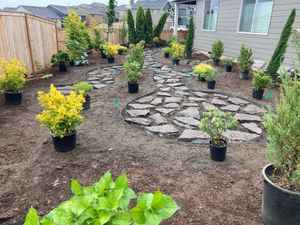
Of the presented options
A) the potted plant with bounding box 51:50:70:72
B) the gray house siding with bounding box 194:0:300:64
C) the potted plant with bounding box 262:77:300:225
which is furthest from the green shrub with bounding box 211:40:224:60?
the potted plant with bounding box 262:77:300:225

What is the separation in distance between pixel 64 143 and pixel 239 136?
297 cm

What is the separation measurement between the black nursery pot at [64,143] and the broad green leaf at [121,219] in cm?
257

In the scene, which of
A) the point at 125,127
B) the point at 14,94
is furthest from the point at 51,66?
the point at 125,127

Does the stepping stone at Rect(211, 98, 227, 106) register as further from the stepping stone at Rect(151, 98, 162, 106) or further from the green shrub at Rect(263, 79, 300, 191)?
the green shrub at Rect(263, 79, 300, 191)

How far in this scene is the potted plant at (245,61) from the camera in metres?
7.93

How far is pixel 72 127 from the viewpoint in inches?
138

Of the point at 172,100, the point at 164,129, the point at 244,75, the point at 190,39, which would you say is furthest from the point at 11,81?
the point at 190,39

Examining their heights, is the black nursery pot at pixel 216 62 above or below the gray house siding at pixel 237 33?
below

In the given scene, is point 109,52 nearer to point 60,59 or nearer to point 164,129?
point 60,59

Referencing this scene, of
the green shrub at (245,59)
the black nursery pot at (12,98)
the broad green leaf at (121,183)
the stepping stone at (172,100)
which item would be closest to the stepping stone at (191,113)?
the stepping stone at (172,100)

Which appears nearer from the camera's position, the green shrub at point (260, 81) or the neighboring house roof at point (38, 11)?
the green shrub at point (260, 81)

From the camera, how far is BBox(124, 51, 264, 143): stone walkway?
171 inches

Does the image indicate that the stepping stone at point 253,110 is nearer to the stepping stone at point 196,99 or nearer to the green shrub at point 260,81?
the green shrub at point 260,81

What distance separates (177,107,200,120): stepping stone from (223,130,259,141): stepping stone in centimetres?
88
